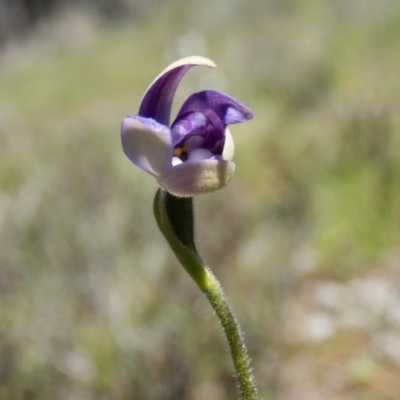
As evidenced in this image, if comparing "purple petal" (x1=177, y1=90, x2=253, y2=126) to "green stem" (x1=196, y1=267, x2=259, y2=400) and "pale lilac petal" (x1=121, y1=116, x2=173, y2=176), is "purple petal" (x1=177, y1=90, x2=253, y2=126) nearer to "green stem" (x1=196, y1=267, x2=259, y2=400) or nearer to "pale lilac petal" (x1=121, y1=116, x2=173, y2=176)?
"pale lilac petal" (x1=121, y1=116, x2=173, y2=176)

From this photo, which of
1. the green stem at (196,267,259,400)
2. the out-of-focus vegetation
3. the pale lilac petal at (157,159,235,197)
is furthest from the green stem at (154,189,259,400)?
the out-of-focus vegetation

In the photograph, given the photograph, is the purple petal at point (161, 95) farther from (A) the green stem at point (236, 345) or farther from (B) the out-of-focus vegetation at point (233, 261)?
(B) the out-of-focus vegetation at point (233, 261)

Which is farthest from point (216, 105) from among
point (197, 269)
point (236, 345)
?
point (236, 345)

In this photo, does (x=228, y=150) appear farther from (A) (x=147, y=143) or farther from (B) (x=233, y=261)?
(B) (x=233, y=261)

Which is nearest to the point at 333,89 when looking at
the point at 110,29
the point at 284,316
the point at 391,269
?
the point at 391,269

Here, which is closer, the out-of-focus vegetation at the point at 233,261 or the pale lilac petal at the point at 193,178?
the pale lilac petal at the point at 193,178

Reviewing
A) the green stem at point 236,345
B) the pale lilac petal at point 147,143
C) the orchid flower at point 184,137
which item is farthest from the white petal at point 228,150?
the green stem at point 236,345
